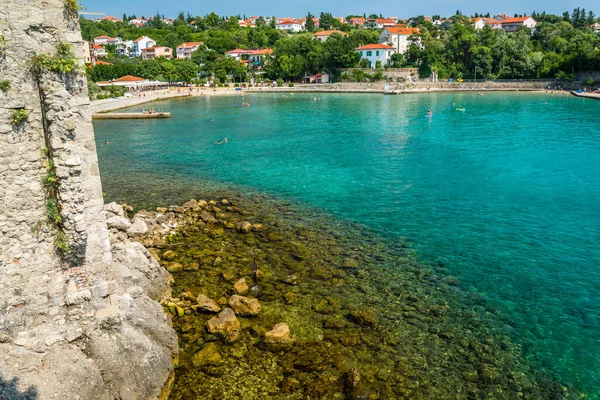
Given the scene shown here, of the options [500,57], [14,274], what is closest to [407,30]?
[500,57]

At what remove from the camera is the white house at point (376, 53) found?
11850 cm

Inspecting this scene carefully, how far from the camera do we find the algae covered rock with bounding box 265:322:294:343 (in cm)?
1141

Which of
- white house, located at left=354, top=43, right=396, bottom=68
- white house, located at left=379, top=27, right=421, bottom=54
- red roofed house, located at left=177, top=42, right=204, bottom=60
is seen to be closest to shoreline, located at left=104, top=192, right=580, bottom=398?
white house, located at left=354, top=43, right=396, bottom=68

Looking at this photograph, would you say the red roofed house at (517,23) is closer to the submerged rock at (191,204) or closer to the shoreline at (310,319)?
the submerged rock at (191,204)

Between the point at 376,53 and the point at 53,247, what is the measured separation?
120265mm

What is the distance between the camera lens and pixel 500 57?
351ft

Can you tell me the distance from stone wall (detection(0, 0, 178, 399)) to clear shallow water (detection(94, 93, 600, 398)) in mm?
10209

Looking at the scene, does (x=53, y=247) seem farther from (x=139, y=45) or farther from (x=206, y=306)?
(x=139, y=45)

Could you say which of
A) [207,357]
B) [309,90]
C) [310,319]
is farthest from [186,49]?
[207,357]

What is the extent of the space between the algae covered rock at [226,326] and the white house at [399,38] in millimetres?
126331

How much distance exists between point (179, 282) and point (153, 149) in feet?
88.7

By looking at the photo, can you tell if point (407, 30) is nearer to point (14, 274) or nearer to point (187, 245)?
point (187, 245)

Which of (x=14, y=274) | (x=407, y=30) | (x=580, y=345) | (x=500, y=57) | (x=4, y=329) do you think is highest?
(x=407, y=30)

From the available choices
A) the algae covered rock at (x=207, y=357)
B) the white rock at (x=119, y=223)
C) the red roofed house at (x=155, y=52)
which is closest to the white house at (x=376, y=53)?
the red roofed house at (x=155, y=52)
